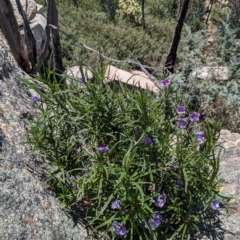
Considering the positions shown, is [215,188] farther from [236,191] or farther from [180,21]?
[180,21]

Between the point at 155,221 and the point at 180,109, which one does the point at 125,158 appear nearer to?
the point at 155,221

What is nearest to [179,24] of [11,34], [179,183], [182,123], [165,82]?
[11,34]

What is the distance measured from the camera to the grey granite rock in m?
1.88

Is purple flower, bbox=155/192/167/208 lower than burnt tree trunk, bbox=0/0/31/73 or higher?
higher

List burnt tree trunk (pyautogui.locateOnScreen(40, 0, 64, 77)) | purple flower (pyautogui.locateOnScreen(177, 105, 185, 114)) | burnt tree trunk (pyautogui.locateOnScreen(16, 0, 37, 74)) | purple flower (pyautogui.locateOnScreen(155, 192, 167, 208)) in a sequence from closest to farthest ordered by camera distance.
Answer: purple flower (pyautogui.locateOnScreen(155, 192, 167, 208))
purple flower (pyautogui.locateOnScreen(177, 105, 185, 114))
burnt tree trunk (pyautogui.locateOnScreen(16, 0, 37, 74))
burnt tree trunk (pyautogui.locateOnScreen(40, 0, 64, 77))

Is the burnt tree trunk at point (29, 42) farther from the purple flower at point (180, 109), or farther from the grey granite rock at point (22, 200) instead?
the purple flower at point (180, 109)

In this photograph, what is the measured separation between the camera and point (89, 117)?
2049 mm

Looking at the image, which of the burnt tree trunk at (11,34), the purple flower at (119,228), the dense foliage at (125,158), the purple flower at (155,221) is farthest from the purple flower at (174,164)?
the burnt tree trunk at (11,34)

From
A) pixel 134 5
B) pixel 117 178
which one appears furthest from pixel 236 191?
pixel 134 5

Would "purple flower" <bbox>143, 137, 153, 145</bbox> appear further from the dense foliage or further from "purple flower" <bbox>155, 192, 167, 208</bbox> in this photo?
"purple flower" <bbox>155, 192, 167, 208</bbox>

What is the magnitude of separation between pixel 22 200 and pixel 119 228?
52 centimetres

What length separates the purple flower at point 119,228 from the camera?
1894mm

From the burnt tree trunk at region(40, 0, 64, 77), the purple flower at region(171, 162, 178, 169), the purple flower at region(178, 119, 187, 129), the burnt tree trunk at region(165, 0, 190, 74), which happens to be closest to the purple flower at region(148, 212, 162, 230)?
the purple flower at region(171, 162, 178, 169)

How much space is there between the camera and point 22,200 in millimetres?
1955
